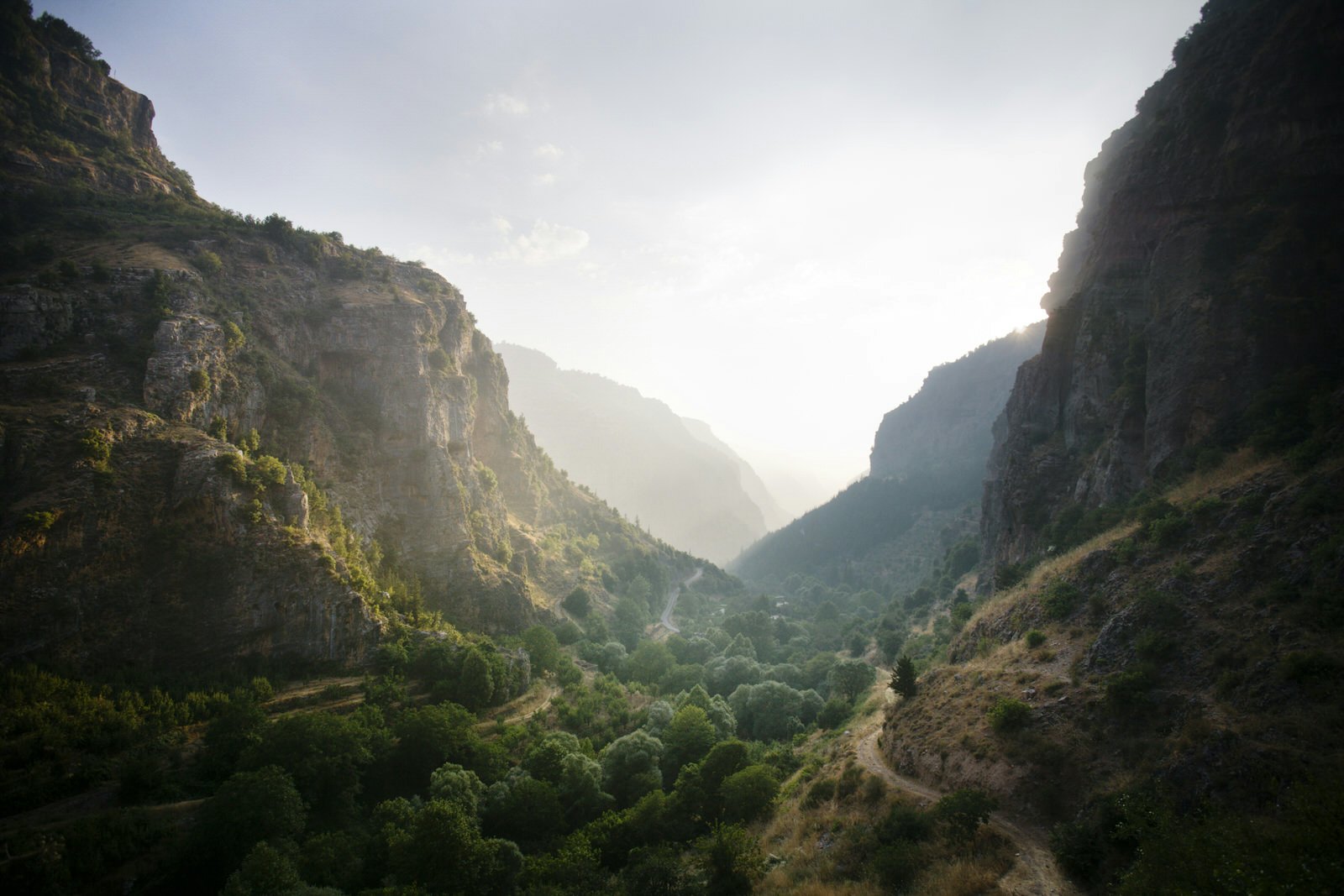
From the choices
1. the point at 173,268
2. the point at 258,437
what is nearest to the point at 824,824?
the point at 258,437

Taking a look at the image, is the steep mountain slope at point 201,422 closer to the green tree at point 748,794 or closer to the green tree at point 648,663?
the green tree at point 648,663

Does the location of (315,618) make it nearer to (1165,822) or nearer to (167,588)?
(167,588)

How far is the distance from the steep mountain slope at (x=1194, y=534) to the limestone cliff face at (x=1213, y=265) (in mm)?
146

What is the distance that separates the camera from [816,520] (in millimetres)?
176500

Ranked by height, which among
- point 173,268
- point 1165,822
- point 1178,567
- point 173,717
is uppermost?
point 173,268

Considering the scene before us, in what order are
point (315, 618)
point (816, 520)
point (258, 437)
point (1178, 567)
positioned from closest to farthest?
point (1178, 567)
point (315, 618)
point (258, 437)
point (816, 520)

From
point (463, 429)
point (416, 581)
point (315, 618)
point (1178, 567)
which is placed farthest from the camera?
point (463, 429)

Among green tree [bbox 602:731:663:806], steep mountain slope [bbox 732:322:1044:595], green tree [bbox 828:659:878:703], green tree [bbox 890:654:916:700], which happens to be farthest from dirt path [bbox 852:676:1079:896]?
steep mountain slope [bbox 732:322:1044:595]

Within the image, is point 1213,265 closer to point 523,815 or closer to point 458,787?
point 523,815

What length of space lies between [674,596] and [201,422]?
305ft

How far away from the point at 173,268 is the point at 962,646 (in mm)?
68266

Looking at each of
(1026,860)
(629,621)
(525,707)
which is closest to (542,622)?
(525,707)

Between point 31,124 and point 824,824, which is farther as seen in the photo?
point 31,124

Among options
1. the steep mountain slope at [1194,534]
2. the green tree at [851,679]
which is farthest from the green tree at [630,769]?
the green tree at [851,679]
